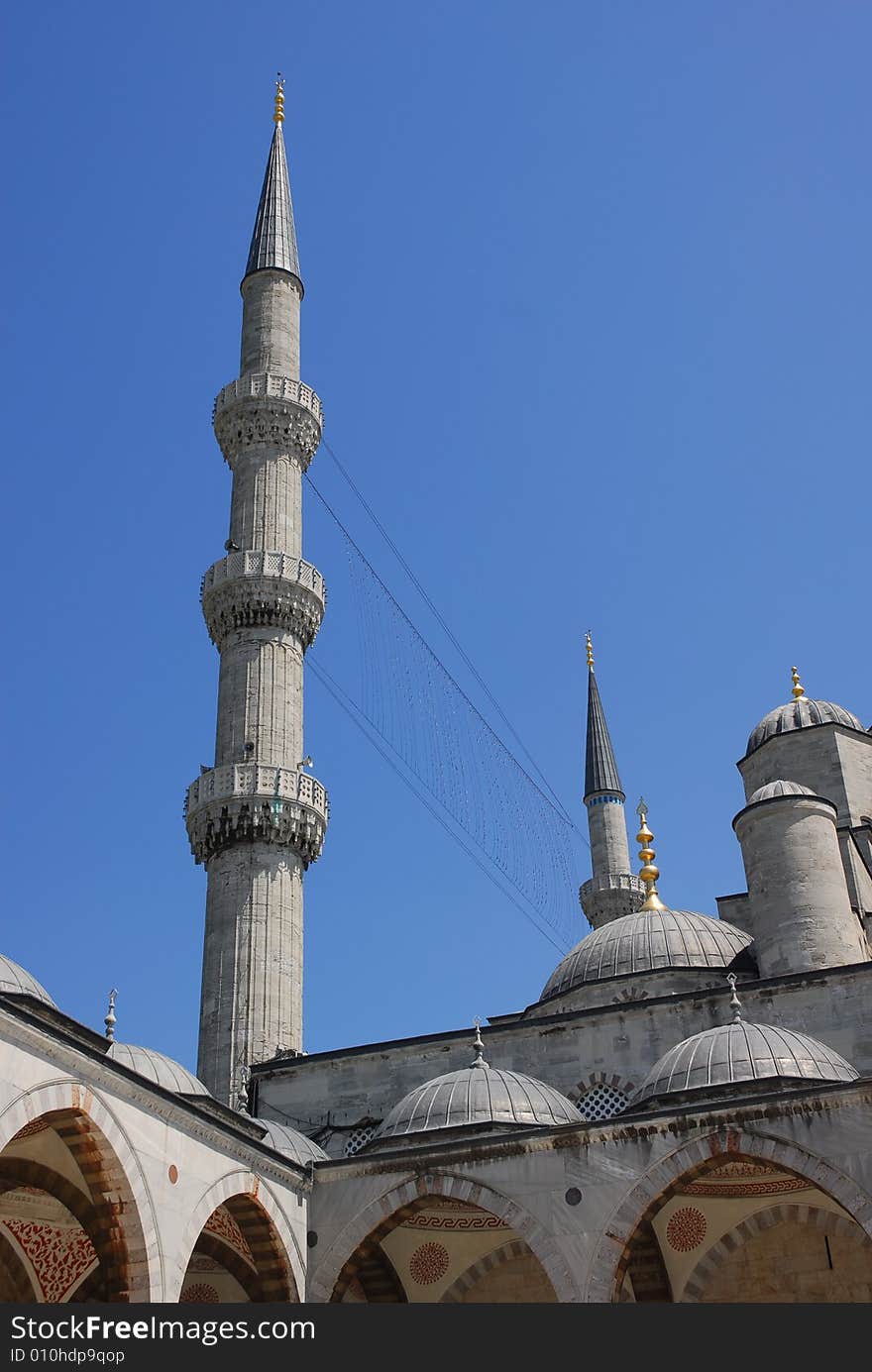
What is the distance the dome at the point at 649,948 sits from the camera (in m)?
17.8

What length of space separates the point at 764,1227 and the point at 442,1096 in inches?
135

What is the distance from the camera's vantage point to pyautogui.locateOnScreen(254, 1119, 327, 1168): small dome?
13.5 m

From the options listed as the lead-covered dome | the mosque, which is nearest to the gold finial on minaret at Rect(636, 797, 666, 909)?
the mosque

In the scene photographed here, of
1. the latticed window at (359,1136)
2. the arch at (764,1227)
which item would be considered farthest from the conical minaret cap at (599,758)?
the arch at (764,1227)

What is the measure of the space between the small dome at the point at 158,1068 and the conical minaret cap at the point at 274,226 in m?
14.0

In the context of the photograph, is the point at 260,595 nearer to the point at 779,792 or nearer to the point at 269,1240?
the point at 779,792

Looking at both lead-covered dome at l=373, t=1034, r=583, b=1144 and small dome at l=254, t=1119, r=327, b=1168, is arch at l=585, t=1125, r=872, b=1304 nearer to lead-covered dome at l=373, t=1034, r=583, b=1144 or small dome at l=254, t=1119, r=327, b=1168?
lead-covered dome at l=373, t=1034, r=583, b=1144

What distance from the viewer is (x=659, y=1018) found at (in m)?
15.9

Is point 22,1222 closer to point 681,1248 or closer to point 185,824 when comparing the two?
point 681,1248

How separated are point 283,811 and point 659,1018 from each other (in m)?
5.69

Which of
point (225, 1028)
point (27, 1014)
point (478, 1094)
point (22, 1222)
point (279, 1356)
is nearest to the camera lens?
point (279, 1356)

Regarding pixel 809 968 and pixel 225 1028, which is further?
pixel 225 1028

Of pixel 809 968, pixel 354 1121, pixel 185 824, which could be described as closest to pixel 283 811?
pixel 185 824

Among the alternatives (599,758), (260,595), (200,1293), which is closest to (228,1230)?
(200,1293)
